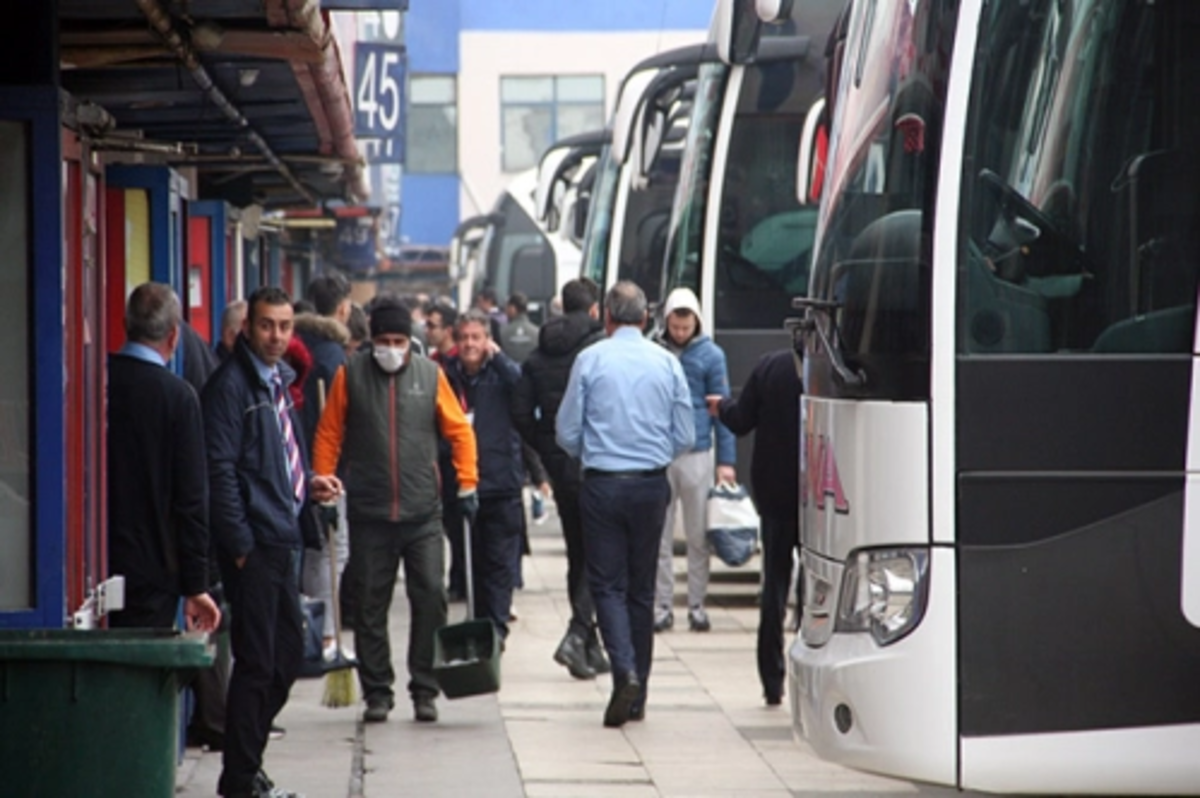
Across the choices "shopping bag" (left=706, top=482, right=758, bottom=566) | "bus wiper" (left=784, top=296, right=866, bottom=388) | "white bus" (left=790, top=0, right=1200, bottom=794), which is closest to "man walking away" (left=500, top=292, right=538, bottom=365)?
"shopping bag" (left=706, top=482, right=758, bottom=566)

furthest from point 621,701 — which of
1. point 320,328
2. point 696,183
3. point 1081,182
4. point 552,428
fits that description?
point 696,183

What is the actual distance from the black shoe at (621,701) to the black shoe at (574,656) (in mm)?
1547

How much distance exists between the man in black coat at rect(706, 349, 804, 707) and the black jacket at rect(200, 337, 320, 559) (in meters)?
3.02

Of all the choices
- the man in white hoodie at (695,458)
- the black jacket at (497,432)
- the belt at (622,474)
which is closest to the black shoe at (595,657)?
the black jacket at (497,432)

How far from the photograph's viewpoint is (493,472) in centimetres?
1320

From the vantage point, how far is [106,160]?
33.3 ft

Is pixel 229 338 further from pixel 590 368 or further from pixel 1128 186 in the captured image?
pixel 1128 186

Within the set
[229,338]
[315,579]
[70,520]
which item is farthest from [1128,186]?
[229,338]

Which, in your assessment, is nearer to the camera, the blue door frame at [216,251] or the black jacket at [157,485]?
the black jacket at [157,485]

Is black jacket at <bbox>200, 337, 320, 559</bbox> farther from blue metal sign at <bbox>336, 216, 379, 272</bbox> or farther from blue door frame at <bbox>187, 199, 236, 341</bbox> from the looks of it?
blue metal sign at <bbox>336, 216, 379, 272</bbox>

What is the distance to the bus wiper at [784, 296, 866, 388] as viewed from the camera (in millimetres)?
6969

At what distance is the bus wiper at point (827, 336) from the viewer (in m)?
6.97

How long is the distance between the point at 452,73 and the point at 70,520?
165 feet

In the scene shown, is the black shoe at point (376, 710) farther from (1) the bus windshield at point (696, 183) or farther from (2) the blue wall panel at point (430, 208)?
(2) the blue wall panel at point (430, 208)
